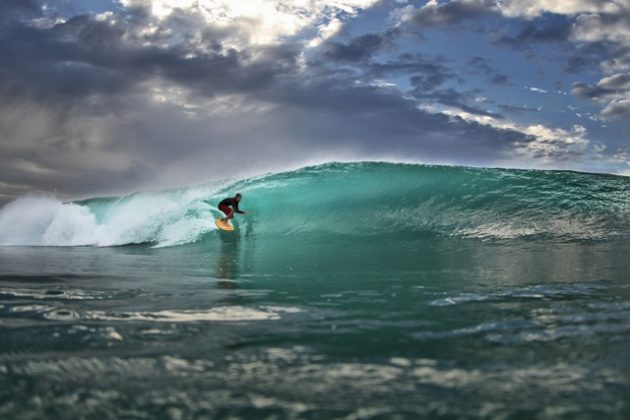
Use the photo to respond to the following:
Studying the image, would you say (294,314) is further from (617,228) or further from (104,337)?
(617,228)

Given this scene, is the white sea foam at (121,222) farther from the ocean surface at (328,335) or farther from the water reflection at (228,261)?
the ocean surface at (328,335)

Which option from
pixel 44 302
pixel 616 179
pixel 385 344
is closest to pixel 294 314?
pixel 385 344

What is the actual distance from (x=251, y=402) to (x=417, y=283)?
11.5 ft

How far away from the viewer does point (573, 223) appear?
11.9 meters

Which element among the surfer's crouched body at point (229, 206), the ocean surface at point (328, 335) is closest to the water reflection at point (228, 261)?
the ocean surface at point (328, 335)

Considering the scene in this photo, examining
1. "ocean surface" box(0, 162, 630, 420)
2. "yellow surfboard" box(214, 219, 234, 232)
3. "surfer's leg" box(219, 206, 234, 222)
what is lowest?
"ocean surface" box(0, 162, 630, 420)

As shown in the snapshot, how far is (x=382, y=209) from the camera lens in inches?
516

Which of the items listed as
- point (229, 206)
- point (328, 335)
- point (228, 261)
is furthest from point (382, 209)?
point (328, 335)

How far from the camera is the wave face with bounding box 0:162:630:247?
11906mm

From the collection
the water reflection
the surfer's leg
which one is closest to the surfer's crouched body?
the surfer's leg

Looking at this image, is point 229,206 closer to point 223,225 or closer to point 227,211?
point 227,211

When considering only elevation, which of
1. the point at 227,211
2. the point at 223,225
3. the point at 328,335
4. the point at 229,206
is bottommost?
the point at 328,335

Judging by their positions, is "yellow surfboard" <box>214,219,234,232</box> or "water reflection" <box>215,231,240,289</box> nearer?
"water reflection" <box>215,231,240,289</box>

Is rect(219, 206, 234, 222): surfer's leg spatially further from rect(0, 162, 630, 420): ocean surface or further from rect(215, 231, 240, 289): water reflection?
rect(0, 162, 630, 420): ocean surface
